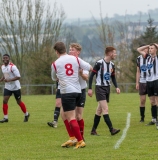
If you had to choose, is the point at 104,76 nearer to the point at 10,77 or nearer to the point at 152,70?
the point at 152,70

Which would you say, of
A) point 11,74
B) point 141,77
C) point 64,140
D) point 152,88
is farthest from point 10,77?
point 64,140

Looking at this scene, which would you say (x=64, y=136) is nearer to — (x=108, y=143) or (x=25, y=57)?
(x=108, y=143)

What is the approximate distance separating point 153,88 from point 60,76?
4.44 metres

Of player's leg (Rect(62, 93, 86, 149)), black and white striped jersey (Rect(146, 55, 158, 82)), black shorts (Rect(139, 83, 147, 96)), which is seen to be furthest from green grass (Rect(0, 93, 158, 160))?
black and white striped jersey (Rect(146, 55, 158, 82))

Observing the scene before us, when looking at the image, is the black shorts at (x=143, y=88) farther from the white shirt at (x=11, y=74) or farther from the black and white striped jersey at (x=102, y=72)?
the white shirt at (x=11, y=74)

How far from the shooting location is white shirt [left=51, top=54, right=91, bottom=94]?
35.0 ft

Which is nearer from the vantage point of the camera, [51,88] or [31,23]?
[51,88]

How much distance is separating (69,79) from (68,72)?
5.5 inches

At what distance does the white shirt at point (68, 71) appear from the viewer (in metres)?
10.7

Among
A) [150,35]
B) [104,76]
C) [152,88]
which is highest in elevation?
[150,35]

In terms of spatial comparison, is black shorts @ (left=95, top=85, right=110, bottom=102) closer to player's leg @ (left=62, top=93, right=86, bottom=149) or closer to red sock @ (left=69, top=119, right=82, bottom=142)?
player's leg @ (left=62, top=93, right=86, bottom=149)

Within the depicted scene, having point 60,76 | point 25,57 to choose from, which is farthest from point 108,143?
point 25,57

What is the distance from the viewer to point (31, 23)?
180 ft

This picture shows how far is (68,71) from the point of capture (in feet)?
35.1
